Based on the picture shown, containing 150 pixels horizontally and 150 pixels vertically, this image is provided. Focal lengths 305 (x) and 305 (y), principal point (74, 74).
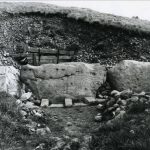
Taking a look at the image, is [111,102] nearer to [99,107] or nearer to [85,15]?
[99,107]

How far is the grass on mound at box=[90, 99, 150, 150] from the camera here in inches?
176

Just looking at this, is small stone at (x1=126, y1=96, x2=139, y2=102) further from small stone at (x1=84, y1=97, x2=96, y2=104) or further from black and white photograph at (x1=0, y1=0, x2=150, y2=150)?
small stone at (x1=84, y1=97, x2=96, y2=104)

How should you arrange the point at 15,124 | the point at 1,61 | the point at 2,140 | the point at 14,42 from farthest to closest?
the point at 14,42 → the point at 1,61 → the point at 15,124 → the point at 2,140

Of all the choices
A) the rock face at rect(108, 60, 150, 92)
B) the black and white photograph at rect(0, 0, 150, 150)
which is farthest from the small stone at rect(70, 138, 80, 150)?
the rock face at rect(108, 60, 150, 92)

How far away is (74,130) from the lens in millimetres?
6242

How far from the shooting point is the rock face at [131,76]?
9.31 m

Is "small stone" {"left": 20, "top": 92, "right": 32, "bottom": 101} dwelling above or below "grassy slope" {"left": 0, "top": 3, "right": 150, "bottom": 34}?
below

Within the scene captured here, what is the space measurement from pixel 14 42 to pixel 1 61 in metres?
1.56

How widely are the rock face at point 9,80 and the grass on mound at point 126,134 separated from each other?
3237mm

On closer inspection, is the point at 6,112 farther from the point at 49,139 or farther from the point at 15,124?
the point at 49,139

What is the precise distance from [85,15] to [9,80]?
5480 mm

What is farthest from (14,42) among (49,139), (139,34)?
(49,139)

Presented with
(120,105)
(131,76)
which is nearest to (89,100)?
(131,76)

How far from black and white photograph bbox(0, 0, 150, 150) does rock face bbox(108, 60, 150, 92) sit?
3cm
